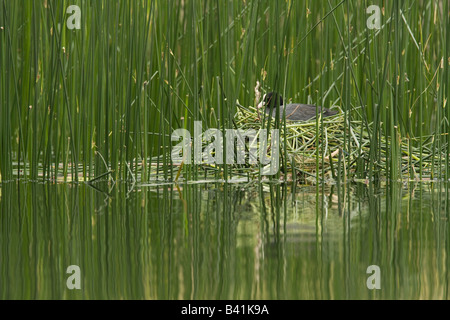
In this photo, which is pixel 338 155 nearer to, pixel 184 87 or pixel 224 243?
pixel 184 87

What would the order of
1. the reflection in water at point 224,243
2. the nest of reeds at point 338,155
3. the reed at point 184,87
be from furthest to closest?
the nest of reeds at point 338,155 < the reed at point 184,87 < the reflection in water at point 224,243

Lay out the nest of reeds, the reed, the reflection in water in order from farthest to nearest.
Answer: the nest of reeds < the reed < the reflection in water

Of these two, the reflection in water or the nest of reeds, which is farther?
the nest of reeds

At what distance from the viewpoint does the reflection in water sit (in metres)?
1.50

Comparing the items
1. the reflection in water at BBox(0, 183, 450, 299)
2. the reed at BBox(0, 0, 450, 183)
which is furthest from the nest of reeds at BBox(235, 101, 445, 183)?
the reflection in water at BBox(0, 183, 450, 299)

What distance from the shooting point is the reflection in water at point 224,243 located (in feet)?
4.93

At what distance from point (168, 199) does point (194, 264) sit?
113 centimetres

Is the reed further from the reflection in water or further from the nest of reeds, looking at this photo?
the reflection in water

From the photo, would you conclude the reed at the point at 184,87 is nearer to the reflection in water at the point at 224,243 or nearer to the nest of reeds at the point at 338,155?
the nest of reeds at the point at 338,155

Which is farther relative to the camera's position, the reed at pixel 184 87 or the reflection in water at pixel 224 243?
the reed at pixel 184 87

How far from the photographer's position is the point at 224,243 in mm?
1960

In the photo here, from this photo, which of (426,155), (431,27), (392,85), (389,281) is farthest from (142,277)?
(431,27)

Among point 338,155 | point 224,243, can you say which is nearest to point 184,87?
point 338,155

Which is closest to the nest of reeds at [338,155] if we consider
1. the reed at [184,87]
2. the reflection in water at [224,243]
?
the reed at [184,87]
